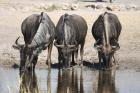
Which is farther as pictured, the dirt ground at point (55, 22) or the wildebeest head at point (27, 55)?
the dirt ground at point (55, 22)

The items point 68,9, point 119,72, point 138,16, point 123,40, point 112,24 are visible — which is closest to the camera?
point 119,72

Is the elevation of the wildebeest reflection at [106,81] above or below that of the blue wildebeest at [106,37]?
→ below

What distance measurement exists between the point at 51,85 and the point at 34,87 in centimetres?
60

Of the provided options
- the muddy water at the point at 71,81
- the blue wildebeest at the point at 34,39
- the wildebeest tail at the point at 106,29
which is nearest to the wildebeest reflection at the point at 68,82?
the muddy water at the point at 71,81

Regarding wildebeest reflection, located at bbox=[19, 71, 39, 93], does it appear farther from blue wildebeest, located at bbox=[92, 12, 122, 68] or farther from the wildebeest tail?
the wildebeest tail

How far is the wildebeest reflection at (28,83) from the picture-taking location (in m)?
15.7

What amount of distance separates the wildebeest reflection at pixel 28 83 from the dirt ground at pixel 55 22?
2118 millimetres

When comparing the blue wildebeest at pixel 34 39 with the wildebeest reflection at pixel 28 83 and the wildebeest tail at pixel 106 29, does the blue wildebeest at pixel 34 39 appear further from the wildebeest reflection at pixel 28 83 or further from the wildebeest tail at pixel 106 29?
the wildebeest tail at pixel 106 29

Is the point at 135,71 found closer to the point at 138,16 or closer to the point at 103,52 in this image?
the point at 103,52

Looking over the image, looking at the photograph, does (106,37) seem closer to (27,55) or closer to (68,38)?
(68,38)

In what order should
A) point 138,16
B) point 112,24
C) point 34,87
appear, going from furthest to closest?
point 138,16 → point 112,24 → point 34,87

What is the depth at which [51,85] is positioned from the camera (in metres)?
17.1

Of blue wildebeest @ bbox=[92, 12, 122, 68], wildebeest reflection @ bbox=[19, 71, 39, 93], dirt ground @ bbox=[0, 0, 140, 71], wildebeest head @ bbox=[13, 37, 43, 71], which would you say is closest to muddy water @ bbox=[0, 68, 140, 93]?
wildebeest reflection @ bbox=[19, 71, 39, 93]

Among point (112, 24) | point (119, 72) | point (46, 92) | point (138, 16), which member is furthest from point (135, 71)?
point (138, 16)
